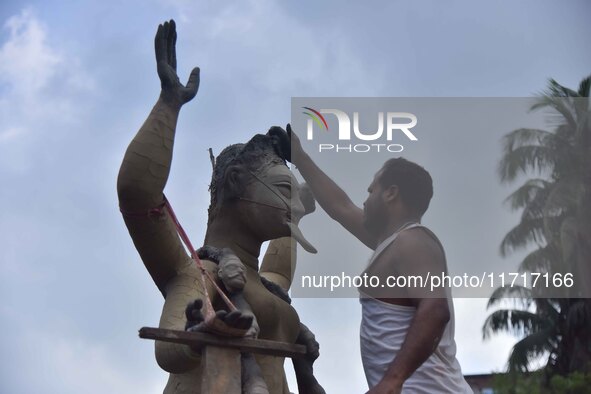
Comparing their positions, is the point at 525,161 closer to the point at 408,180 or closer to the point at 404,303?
the point at 408,180

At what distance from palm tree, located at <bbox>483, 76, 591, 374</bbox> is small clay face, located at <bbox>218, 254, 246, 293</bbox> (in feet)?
12.1

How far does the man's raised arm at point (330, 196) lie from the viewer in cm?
579

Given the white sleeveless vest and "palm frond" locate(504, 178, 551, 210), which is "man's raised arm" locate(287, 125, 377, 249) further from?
"palm frond" locate(504, 178, 551, 210)

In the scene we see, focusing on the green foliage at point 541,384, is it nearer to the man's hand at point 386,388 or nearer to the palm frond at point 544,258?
the palm frond at point 544,258

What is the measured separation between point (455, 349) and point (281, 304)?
0.94m

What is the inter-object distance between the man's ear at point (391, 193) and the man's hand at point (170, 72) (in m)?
1.18

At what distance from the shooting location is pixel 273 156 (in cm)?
555

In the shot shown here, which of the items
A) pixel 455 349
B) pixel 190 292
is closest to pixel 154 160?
pixel 190 292

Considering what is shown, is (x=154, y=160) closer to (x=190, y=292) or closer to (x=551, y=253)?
(x=190, y=292)

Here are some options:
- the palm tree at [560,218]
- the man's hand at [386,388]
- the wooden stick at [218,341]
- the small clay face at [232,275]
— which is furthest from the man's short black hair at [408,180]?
the palm tree at [560,218]

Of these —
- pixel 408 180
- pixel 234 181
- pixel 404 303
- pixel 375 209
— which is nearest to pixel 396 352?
pixel 404 303

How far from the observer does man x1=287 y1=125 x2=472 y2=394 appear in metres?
4.98

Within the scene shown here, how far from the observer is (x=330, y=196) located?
586 cm

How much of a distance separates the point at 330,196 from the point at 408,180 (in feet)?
1.70
